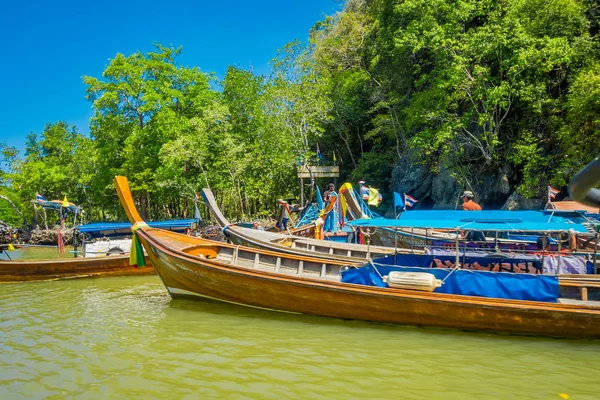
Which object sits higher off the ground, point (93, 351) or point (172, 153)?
point (172, 153)

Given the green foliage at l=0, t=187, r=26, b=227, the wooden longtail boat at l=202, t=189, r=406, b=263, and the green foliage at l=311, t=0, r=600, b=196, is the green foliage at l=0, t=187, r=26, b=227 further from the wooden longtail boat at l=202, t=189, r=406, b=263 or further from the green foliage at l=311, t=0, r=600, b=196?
the green foliage at l=311, t=0, r=600, b=196

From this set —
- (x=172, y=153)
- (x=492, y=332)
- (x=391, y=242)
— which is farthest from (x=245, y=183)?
(x=492, y=332)

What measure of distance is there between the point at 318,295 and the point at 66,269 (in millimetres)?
9312

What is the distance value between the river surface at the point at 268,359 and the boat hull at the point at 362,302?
21 centimetres

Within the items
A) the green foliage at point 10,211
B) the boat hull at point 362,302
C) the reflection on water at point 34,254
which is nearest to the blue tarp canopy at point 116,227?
the boat hull at point 362,302

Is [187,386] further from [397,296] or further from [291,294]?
[397,296]

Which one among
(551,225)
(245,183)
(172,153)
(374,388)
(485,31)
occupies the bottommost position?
(374,388)

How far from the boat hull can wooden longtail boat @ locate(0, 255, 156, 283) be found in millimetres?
4676

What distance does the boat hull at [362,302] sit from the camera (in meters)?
6.77

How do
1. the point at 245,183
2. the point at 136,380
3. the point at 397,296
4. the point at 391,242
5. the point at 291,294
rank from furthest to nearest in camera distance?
the point at 245,183 → the point at 391,242 → the point at 291,294 → the point at 397,296 → the point at 136,380

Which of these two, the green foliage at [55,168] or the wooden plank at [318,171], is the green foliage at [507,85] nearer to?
the wooden plank at [318,171]

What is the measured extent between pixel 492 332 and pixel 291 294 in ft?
11.9

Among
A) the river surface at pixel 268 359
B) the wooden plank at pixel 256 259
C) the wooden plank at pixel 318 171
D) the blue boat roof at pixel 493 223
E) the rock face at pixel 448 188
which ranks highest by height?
Result: the wooden plank at pixel 318 171

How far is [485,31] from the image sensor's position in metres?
18.8
